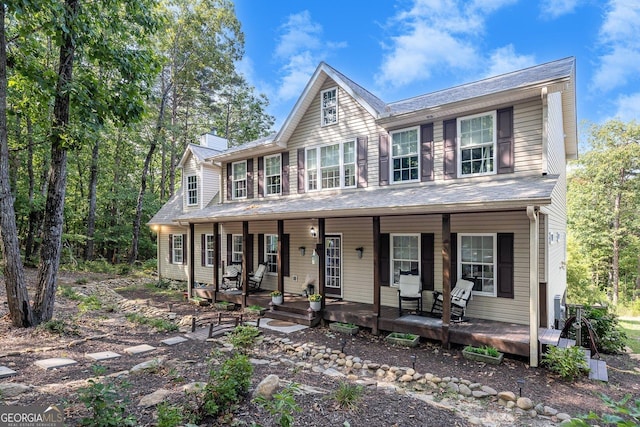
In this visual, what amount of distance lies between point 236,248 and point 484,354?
9.29 m

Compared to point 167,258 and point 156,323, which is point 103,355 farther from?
point 167,258

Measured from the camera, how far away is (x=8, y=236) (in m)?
6.78

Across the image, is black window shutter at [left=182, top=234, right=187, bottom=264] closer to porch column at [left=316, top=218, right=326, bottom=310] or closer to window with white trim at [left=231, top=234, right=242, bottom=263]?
window with white trim at [left=231, top=234, right=242, bottom=263]

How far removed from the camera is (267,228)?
11734mm

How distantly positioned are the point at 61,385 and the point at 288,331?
4.57 metres

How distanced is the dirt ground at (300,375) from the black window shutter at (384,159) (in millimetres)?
4161

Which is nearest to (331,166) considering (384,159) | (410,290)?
(384,159)

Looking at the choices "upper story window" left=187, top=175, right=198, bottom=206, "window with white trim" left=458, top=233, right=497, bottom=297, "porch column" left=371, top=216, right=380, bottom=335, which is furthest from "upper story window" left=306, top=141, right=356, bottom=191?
"upper story window" left=187, top=175, right=198, bottom=206

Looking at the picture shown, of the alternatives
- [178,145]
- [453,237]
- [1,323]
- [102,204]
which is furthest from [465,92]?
[102,204]

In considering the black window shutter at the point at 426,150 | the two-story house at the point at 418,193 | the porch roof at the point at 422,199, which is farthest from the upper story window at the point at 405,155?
the porch roof at the point at 422,199

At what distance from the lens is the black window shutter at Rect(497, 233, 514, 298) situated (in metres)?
7.28

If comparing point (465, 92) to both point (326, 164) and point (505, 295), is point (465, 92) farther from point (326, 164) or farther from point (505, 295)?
point (505, 295)
